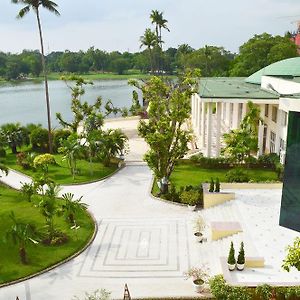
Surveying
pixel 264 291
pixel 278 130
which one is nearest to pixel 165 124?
pixel 278 130

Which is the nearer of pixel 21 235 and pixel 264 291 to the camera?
pixel 264 291

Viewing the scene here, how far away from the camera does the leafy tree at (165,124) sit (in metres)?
23.0

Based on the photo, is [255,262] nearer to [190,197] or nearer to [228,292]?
[228,292]

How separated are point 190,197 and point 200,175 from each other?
5.56 m

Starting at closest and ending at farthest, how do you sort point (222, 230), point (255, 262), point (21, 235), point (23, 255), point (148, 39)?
point (255, 262)
point (21, 235)
point (23, 255)
point (222, 230)
point (148, 39)

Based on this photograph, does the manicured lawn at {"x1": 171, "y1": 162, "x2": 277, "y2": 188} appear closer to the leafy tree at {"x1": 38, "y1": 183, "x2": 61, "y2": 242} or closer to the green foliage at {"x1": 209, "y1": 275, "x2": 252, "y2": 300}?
the leafy tree at {"x1": 38, "y1": 183, "x2": 61, "y2": 242}

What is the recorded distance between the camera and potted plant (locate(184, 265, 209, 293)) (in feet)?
45.9

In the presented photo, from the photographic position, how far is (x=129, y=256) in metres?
16.8

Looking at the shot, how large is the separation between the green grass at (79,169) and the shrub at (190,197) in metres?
7.67

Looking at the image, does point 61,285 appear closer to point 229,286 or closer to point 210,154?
point 229,286

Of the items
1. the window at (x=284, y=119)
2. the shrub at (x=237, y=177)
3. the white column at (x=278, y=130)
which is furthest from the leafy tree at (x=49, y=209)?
the white column at (x=278, y=130)

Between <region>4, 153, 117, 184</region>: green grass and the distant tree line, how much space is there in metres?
32.7

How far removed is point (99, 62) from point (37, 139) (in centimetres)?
10461

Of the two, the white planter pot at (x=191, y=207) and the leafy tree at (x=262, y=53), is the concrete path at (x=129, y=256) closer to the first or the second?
the white planter pot at (x=191, y=207)
